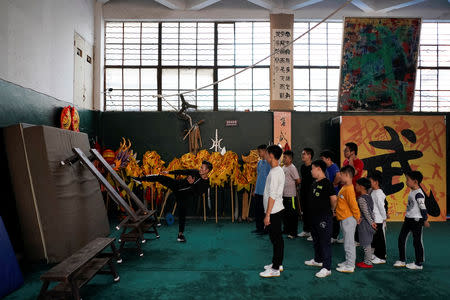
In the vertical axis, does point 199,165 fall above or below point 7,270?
above

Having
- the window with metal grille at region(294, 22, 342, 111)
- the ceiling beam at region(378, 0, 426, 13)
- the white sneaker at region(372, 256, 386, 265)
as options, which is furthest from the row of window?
the white sneaker at region(372, 256, 386, 265)

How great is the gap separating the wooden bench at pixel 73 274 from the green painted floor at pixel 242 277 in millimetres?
239

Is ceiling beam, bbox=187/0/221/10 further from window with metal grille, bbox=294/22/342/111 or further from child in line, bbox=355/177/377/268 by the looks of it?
child in line, bbox=355/177/377/268

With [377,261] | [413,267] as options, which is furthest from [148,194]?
[413,267]

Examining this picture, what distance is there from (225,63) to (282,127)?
217 cm

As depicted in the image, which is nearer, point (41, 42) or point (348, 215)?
point (348, 215)

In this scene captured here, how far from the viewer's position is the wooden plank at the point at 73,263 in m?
2.26

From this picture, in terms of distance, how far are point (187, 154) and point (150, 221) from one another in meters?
1.81

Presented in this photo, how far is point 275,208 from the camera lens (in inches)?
125

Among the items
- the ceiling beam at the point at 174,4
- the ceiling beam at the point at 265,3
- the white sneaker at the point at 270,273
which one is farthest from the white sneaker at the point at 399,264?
the ceiling beam at the point at 174,4

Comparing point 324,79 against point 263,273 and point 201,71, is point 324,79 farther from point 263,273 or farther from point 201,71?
point 263,273

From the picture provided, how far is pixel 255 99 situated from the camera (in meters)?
7.07

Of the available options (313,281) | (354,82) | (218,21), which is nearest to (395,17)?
(354,82)

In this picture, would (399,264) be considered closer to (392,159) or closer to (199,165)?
(392,159)
